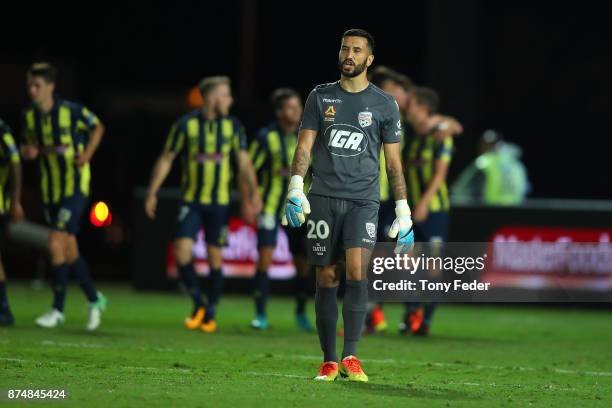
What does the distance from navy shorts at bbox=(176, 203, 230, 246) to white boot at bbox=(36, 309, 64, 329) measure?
134 cm

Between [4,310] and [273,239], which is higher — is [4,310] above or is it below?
below

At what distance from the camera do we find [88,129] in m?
13.6

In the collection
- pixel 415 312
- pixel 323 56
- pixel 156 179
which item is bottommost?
pixel 415 312

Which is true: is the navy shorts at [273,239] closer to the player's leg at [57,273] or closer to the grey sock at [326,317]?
the player's leg at [57,273]

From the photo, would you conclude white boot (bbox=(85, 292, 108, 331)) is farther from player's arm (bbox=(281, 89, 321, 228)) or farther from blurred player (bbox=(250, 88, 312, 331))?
player's arm (bbox=(281, 89, 321, 228))

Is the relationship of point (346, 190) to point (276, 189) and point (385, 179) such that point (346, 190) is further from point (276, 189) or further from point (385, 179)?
point (276, 189)

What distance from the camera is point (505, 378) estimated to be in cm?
1032

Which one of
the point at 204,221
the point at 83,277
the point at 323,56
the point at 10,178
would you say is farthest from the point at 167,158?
the point at 323,56

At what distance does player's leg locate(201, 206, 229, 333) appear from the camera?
1401cm

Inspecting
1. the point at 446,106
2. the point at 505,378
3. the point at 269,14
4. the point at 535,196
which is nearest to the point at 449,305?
the point at 446,106

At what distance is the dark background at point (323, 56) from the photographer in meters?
29.1

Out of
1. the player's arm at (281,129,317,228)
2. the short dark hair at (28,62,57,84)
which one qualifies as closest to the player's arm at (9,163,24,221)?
the short dark hair at (28,62,57,84)

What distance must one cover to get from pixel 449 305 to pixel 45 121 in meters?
7.07

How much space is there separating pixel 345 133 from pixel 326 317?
3.98ft
